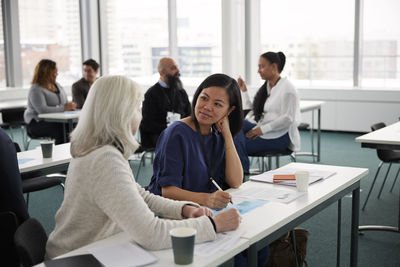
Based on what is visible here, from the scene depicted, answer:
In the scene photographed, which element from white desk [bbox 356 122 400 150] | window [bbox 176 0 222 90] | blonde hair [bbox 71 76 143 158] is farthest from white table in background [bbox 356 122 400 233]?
window [bbox 176 0 222 90]

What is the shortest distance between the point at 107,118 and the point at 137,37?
896 cm

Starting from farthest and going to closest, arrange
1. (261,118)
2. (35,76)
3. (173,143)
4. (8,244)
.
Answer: (35,76) < (261,118) < (173,143) < (8,244)

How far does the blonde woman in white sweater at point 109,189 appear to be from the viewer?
1608 mm

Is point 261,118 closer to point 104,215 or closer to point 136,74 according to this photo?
point 104,215

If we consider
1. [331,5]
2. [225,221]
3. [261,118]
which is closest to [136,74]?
[331,5]

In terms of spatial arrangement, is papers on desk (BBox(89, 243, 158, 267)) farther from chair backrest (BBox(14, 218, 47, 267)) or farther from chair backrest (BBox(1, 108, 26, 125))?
chair backrest (BBox(1, 108, 26, 125))

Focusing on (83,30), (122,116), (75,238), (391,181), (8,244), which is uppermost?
(83,30)

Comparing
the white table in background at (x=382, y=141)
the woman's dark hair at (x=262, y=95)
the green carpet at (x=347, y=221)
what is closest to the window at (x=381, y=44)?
the green carpet at (x=347, y=221)

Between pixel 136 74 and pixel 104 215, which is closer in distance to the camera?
pixel 104 215

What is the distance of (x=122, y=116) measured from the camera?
5.60 ft

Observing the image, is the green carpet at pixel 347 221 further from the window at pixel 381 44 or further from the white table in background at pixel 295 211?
the window at pixel 381 44

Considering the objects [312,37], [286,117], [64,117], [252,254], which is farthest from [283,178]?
[312,37]

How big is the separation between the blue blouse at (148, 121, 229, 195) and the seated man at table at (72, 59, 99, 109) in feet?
12.9

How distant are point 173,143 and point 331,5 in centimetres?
687
